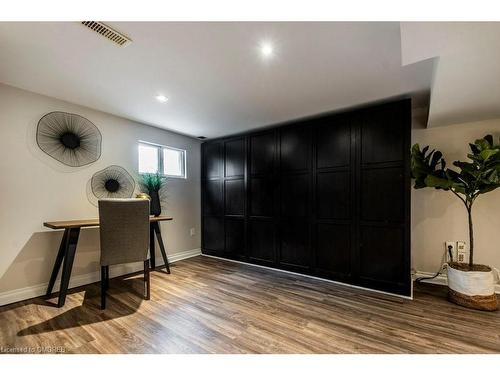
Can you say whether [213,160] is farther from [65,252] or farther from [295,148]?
[65,252]

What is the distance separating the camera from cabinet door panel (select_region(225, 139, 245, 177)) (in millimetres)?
3734

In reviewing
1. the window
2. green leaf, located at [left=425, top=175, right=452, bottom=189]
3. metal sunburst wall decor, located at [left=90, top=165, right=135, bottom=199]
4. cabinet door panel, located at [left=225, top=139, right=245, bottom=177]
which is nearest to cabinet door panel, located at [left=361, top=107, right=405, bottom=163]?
green leaf, located at [left=425, top=175, right=452, bottom=189]

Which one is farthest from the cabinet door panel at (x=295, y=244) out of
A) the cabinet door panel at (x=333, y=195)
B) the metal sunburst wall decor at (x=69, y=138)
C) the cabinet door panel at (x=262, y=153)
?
the metal sunburst wall decor at (x=69, y=138)

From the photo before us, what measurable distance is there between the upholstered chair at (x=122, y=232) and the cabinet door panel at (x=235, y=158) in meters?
1.73

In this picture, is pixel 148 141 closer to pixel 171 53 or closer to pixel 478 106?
pixel 171 53

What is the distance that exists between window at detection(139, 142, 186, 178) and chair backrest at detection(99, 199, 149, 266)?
4.40 feet

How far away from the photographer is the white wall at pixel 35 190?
228cm

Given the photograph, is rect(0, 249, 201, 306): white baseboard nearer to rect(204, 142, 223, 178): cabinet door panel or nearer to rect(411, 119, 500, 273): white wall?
rect(204, 142, 223, 178): cabinet door panel

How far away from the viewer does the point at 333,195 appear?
289 centimetres

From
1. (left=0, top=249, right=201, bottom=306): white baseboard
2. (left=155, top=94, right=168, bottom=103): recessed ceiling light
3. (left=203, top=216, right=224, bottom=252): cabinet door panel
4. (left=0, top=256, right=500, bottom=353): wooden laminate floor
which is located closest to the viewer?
(left=0, top=256, right=500, bottom=353): wooden laminate floor

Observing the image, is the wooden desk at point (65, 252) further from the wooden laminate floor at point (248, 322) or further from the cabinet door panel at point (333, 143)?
the cabinet door panel at point (333, 143)

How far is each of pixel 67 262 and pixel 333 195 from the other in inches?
119
